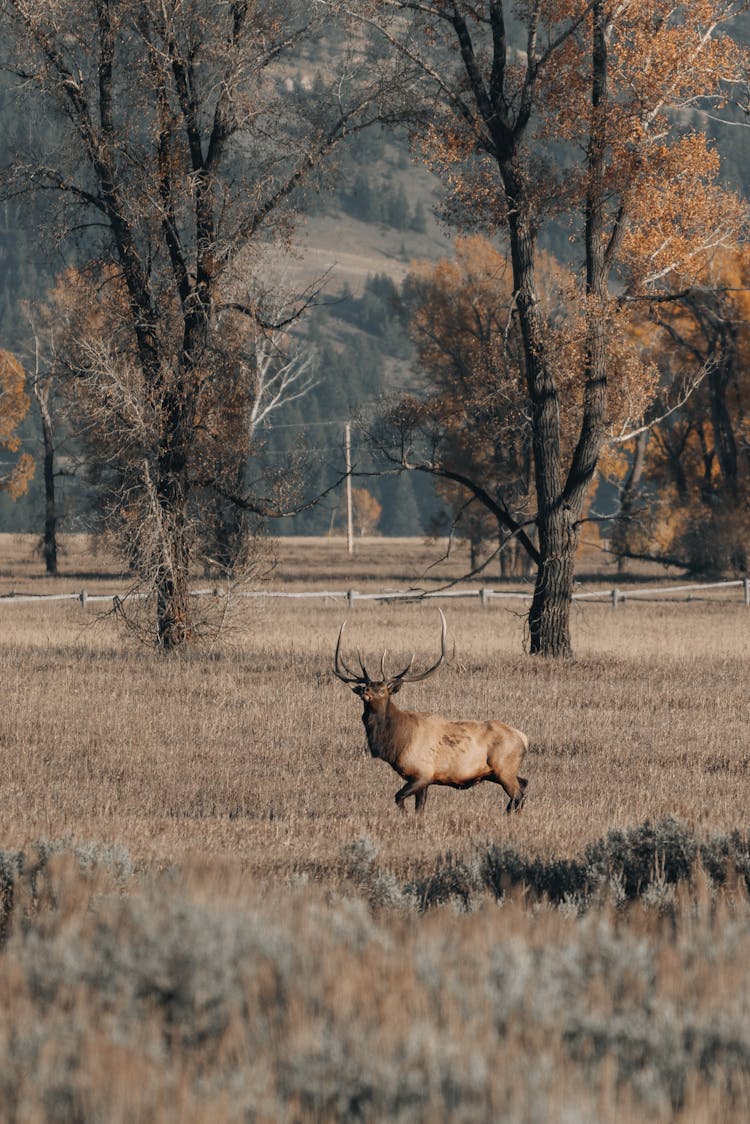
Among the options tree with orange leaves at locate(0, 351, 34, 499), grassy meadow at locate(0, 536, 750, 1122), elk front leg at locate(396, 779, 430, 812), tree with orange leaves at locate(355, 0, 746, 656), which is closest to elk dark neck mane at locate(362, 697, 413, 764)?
elk front leg at locate(396, 779, 430, 812)

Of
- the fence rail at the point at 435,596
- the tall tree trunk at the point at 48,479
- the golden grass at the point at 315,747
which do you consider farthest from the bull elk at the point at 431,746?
the tall tree trunk at the point at 48,479

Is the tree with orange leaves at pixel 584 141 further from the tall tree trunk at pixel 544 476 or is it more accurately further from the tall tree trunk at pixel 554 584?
the tall tree trunk at pixel 554 584

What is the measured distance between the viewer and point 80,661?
23.7m

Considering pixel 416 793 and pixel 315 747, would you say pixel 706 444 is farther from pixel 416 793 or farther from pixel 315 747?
pixel 416 793

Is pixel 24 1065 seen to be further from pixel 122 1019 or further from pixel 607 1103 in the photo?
pixel 607 1103

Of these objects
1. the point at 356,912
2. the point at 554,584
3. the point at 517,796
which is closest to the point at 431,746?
the point at 517,796

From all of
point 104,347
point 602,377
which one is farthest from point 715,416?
point 104,347

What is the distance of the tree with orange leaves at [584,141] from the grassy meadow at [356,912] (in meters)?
5.66

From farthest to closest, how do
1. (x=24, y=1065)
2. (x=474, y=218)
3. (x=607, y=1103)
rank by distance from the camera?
(x=474, y=218)
(x=24, y=1065)
(x=607, y=1103)

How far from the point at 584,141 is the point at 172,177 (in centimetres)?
602

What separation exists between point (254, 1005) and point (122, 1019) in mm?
379

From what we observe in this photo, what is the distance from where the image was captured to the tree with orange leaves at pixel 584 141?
23.0 metres

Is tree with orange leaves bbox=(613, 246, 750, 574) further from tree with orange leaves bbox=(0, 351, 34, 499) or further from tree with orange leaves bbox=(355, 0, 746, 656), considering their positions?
tree with orange leaves bbox=(355, 0, 746, 656)

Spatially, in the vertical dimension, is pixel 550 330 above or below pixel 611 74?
below
